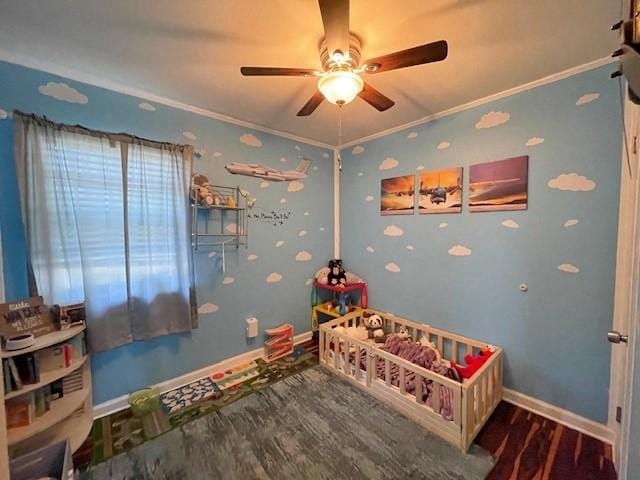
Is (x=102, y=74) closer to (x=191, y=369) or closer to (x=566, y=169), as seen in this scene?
(x=191, y=369)

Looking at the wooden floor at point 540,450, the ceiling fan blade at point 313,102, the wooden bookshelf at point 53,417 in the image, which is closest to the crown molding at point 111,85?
the ceiling fan blade at point 313,102

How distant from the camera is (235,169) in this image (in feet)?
8.25

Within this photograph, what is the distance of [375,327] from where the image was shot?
8.97 ft

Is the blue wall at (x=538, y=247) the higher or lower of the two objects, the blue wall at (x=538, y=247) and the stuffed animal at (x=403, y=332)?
the higher

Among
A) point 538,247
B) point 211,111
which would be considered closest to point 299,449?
point 538,247

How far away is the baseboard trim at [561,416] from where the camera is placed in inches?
66.3

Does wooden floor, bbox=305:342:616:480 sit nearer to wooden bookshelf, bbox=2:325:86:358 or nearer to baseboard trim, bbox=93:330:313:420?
baseboard trim, bbox=93:330:313:420

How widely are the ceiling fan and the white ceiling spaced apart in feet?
0.66

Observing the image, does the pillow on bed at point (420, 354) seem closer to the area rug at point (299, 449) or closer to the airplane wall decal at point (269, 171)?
the area rug at point (299, 449)

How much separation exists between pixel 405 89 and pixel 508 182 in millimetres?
1061

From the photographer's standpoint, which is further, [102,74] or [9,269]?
[102,74]

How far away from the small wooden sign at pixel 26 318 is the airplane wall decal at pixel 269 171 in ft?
5.29

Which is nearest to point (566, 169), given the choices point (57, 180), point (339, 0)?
point (339, 0)

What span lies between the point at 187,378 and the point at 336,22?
275 centimetres
